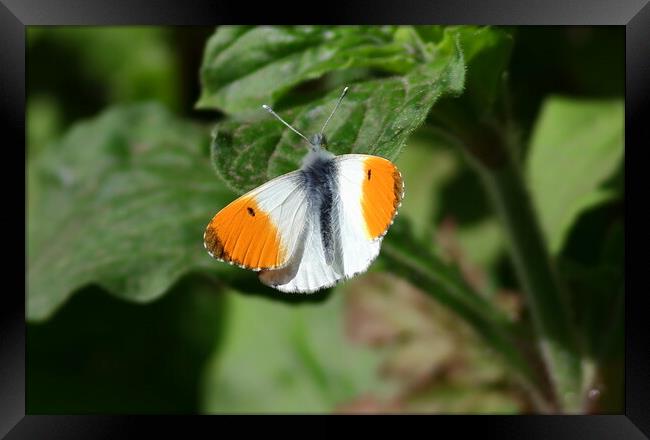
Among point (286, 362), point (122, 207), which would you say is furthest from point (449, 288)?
point (286, 362)

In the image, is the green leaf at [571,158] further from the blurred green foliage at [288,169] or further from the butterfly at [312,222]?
the butterfly at [312,222]

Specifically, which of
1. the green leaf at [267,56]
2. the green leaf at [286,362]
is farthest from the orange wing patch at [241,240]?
the green leaf at [286,362]

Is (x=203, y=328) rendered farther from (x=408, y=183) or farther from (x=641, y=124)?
(x=641, y=124)

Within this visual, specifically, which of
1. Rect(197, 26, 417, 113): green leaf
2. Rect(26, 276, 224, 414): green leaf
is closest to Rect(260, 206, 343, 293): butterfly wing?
Rect(197, 26, 417, 113): green leaf

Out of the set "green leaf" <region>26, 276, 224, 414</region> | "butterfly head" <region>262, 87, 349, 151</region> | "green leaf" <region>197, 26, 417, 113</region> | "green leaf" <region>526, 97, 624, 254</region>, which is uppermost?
"green leaf" <region>197, 26, 417, 113</region>

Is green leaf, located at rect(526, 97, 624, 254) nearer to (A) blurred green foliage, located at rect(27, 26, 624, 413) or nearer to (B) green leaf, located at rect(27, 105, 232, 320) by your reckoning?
(A) blurred green foliage, located at rect(27, 26, 624, 413)
